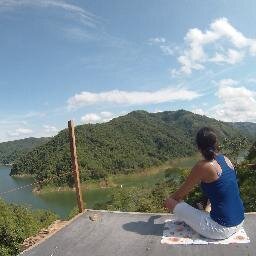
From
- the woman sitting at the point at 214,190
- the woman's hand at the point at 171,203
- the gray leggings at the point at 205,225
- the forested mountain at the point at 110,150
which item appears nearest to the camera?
the woman sitting at the point at 214,190

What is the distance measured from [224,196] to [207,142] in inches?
23.2

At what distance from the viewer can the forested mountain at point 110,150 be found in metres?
96.2

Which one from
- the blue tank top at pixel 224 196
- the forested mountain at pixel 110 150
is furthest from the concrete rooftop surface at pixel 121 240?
the forested mountain at pixel 110 150

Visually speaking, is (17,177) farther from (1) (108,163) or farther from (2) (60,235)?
(2) (60,235)

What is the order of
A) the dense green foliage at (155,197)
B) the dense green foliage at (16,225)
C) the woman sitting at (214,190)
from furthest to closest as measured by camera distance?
the dense green foliage at (155,197) < the dense green foliage at (16,225) < the woman sitting at (214,190)

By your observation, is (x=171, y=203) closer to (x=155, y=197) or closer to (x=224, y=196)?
(x=224, y=196)

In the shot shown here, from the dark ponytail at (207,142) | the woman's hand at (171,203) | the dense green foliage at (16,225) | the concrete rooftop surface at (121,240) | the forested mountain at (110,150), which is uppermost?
the forested mountain at (110,150)

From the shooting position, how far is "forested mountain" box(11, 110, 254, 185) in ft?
316

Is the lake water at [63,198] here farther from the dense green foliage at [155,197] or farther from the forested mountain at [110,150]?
the dense green foliage at [155,197]

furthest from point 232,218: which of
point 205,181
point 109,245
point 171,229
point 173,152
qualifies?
point 173,152

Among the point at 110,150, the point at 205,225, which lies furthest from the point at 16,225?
the point at 110,150

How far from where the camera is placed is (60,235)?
5043 mm

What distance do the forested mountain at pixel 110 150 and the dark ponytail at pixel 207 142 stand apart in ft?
247

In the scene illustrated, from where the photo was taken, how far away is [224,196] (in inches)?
161
